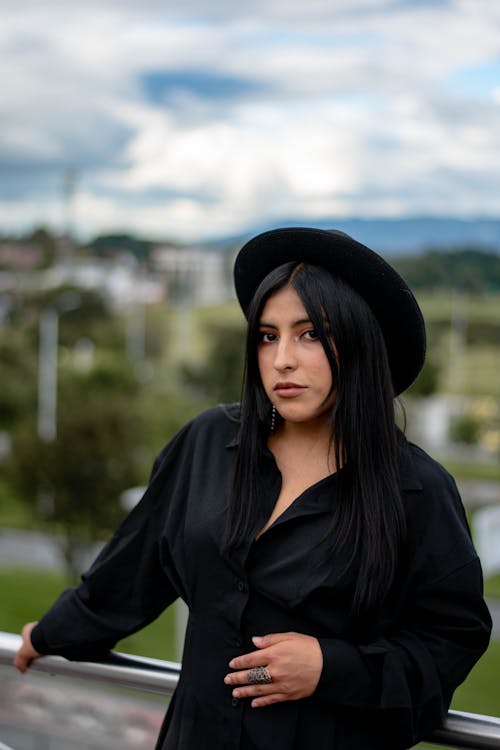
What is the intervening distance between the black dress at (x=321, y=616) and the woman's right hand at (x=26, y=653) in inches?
9.3

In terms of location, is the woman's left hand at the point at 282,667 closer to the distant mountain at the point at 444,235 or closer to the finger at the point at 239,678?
the finger at the point at 239,678

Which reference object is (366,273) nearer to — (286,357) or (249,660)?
(286,357)

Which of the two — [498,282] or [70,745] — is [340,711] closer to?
[70,745]

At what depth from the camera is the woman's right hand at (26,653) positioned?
134 cm

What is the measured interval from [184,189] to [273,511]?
1923 inches

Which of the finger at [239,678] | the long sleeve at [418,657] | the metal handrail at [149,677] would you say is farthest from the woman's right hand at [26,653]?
the long sleeve at [418,657]

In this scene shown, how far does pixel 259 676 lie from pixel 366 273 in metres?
0.47

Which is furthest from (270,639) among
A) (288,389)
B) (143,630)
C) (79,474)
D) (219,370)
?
(219,370)

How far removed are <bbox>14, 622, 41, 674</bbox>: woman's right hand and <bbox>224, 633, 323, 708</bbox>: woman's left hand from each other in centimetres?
36

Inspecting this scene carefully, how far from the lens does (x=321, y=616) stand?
1.08 m

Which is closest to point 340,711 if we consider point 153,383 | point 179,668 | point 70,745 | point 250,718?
point 250,718

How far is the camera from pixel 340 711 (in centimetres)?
111

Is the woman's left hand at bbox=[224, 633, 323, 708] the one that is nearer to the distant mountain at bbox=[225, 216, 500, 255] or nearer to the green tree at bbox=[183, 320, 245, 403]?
the distant mountain at bbox=[225, 216, 500, 255]

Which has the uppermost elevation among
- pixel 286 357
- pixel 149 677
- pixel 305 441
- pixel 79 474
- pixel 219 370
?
pixel 286 357
